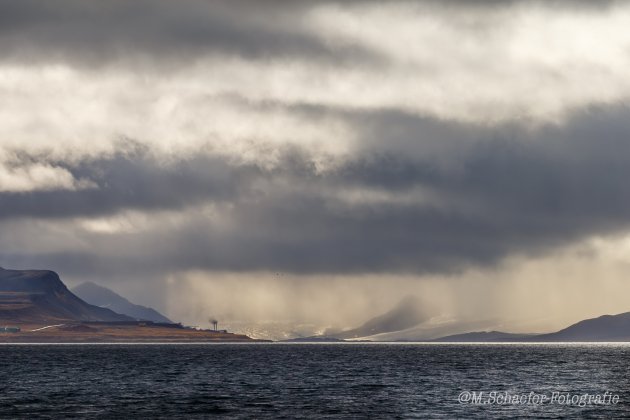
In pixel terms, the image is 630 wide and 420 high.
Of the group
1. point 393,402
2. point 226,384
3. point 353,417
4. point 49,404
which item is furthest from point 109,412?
point 226,384

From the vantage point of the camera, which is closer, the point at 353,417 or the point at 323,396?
the point at 353,417

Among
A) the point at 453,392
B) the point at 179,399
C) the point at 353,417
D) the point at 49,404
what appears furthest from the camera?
the point at 453,392

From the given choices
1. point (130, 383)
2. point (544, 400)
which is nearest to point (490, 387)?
point (544, 400)

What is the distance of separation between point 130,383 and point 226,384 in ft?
73.0

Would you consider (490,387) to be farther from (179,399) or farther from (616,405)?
(179,399)

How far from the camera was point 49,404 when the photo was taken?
468 ft

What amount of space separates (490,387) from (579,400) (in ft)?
101

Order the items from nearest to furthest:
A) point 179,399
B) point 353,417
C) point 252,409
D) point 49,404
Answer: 1. point 353,417
2. point 252,409
3. point 49,404
4. point 179,399

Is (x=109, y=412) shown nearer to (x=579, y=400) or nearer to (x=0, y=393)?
(x=0, y=393)

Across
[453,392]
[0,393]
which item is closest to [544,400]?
[453,392]

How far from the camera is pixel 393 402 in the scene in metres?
147

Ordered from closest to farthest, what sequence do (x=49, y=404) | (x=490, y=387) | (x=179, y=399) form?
1. (x=49, y=404)
2. (x=179, y=399)
3. (x=490, y=387)

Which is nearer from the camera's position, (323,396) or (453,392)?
(323,396)

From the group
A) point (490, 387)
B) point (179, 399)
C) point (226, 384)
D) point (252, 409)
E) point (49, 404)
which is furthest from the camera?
point (226, 384)
